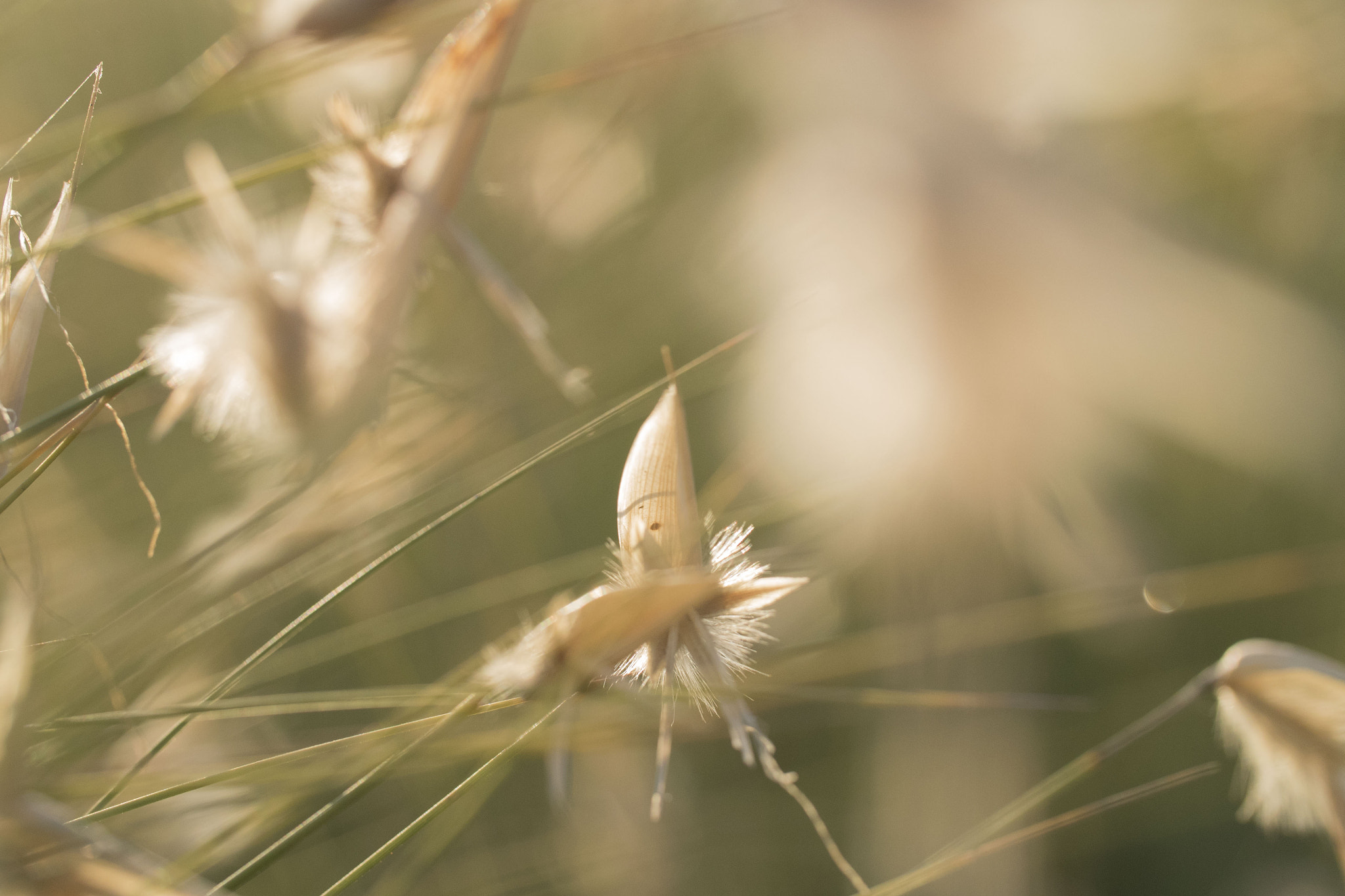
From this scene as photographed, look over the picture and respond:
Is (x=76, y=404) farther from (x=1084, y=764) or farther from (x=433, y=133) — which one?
(x=1084, y=764)

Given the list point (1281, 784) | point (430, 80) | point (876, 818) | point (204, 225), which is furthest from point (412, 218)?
point (876, 818)

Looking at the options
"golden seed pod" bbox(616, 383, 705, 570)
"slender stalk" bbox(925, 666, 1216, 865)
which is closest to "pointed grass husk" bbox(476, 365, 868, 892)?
"golden seed pod" bbox(616, 383, 705, 570)

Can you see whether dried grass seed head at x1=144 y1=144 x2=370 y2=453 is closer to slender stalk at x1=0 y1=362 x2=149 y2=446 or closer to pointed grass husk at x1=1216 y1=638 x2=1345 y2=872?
slender stalk at x1=0 y1=362 x2=149 y2=446

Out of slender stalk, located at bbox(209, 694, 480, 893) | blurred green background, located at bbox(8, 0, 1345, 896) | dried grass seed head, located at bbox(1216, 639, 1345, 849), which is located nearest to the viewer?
slender stalk, located at bbox(209, 694, 480, 893)

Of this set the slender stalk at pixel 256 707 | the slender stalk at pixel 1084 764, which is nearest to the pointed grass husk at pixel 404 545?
the slender stalk at pixel 256 707

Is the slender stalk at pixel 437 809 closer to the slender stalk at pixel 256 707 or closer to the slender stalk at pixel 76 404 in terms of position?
the slender stalk at pixel 256 707

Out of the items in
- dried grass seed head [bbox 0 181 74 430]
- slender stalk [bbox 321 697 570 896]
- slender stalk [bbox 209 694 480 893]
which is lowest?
slender stalk [bbox 321 697 570 896]
